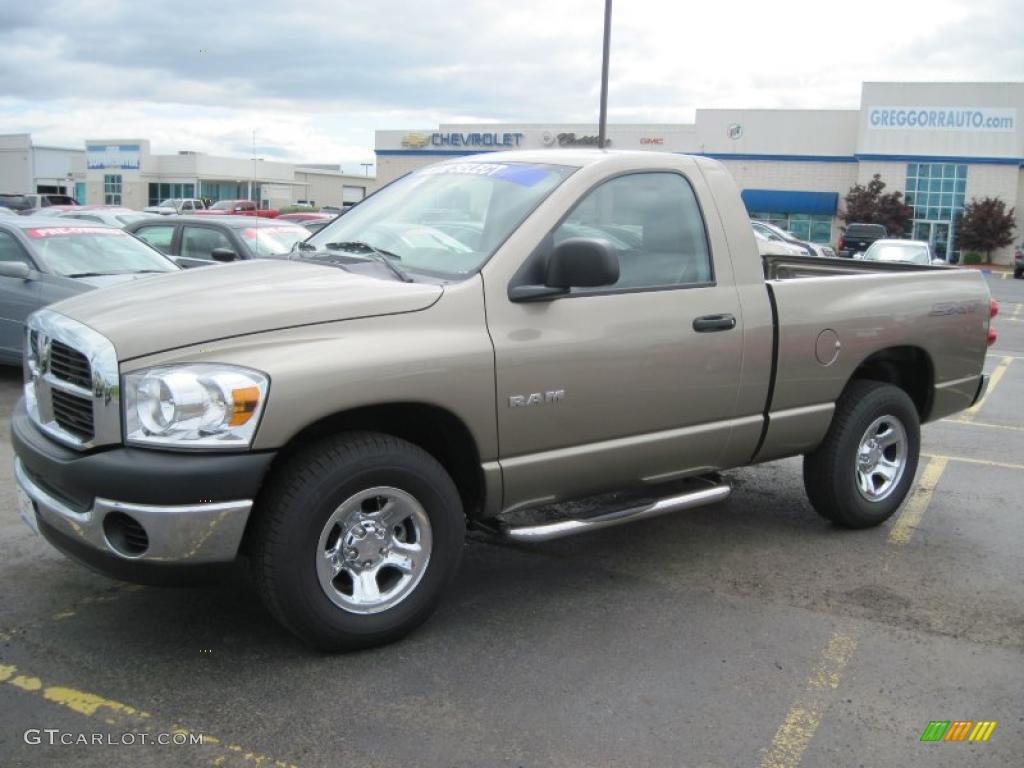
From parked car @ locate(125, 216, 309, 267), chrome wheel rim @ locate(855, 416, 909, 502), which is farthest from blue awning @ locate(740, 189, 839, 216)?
chrome wheel rim @ locate(855, 416, 909, 502)

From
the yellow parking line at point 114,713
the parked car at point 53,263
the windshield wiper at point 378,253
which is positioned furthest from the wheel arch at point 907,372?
the parked car at point 53,263

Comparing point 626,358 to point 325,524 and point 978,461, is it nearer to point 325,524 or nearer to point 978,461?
point 325,524

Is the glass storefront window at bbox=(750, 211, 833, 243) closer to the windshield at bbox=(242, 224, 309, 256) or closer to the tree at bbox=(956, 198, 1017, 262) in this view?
the tree at bbox=(956, 198, 1017, 262)

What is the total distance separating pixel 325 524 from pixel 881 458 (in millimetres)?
3509

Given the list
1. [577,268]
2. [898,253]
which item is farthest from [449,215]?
[898,253]

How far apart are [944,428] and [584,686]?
6.24 meters

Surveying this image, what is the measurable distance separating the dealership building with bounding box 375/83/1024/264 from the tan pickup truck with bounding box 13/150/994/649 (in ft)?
168

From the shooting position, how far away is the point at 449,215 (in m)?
4.61

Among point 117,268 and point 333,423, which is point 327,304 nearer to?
point 333,423

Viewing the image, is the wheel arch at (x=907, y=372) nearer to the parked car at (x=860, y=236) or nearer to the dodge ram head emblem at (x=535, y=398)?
the dodge ram head emblem at (x=535, y=398)

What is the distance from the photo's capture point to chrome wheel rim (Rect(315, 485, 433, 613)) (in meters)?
3.75

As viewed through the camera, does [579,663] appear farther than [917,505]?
No

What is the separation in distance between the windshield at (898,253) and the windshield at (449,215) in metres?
21.1

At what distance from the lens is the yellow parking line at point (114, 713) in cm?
319
